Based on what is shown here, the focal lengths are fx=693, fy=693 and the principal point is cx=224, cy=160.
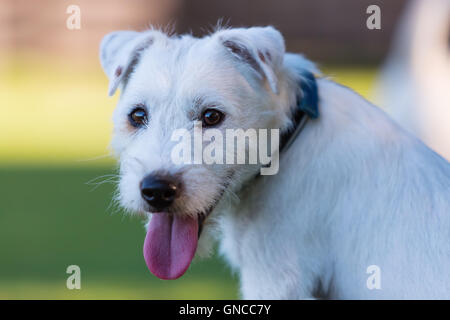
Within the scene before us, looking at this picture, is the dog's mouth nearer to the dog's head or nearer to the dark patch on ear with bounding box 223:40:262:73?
the dog's head

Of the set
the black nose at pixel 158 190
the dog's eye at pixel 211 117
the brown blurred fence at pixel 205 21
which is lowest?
the black nose at pixel 158 190

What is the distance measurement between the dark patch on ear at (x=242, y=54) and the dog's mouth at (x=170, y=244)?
0.76 metres

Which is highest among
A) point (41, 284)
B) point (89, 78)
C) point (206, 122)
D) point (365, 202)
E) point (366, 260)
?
point (89, 78)


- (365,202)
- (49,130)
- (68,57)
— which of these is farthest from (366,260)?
(68,57)

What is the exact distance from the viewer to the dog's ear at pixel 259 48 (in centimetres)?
361

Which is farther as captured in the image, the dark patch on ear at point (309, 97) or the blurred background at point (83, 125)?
the blurred background at point (83, 125)

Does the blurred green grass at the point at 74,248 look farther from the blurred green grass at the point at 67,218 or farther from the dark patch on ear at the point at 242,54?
the dark patch on ear at the point at 242,54

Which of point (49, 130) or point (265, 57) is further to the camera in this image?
point (49, 130)

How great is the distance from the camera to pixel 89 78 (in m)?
15.4

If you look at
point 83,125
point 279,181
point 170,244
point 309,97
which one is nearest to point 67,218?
point 170,244

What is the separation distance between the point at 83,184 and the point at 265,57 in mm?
5225

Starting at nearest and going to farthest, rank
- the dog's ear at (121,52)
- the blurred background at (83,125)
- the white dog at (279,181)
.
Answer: the white dog at (279,181), the dog's ear at (121,52), the blurred background at (83,125)

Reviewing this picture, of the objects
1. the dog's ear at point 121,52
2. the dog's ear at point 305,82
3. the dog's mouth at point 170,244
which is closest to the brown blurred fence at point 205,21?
the dog's ear at point 121,52

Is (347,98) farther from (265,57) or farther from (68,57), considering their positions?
(68,57)
